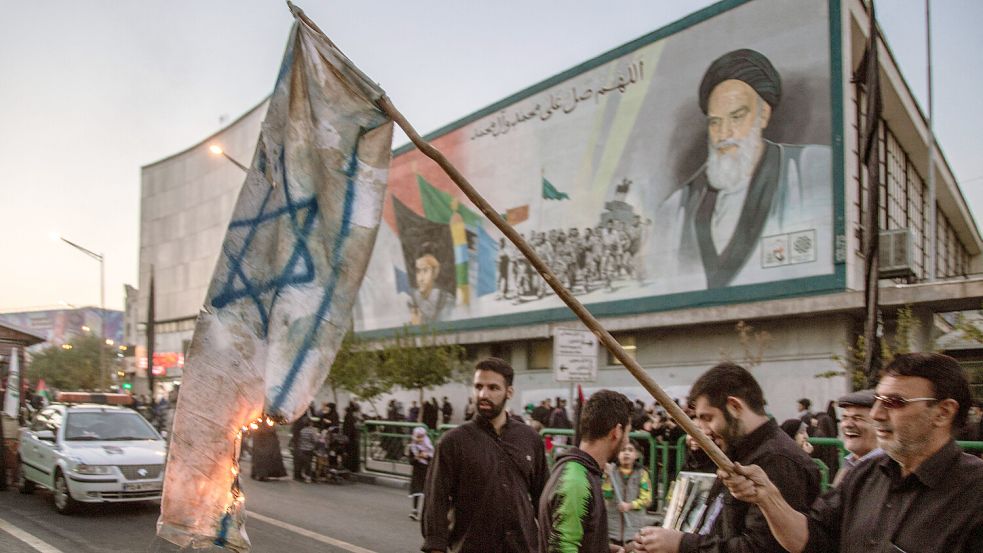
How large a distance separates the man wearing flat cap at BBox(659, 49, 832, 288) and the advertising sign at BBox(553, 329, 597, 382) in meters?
10.7

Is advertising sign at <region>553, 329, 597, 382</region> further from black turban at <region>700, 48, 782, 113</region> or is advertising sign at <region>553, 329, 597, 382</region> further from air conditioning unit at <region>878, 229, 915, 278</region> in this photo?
black turban at <region>700, 48, 782, 113</region>

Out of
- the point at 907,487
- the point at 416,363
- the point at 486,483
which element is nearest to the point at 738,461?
the point at 907,487

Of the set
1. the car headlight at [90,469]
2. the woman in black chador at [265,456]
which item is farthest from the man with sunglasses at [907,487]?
the woman in black chador at [265,456]

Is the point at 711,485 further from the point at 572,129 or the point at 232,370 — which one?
the point at 572,129

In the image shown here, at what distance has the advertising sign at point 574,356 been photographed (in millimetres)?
12414

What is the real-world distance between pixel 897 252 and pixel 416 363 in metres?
15.6

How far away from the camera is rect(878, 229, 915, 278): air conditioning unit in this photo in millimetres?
19672

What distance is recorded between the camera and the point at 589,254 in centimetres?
2691

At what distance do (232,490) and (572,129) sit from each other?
84.7ft

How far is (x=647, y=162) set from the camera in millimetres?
25062

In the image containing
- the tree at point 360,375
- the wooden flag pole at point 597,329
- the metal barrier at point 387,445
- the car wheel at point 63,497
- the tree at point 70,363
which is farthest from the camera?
the tree at point 70,363

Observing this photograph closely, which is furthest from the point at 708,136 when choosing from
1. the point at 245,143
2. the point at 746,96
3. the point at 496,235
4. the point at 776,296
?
the point at 245,143

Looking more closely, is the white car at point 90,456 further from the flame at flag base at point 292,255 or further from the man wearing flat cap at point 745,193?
the man wearing flat cap at point 745,193

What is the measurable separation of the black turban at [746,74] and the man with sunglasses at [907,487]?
21006 mm
